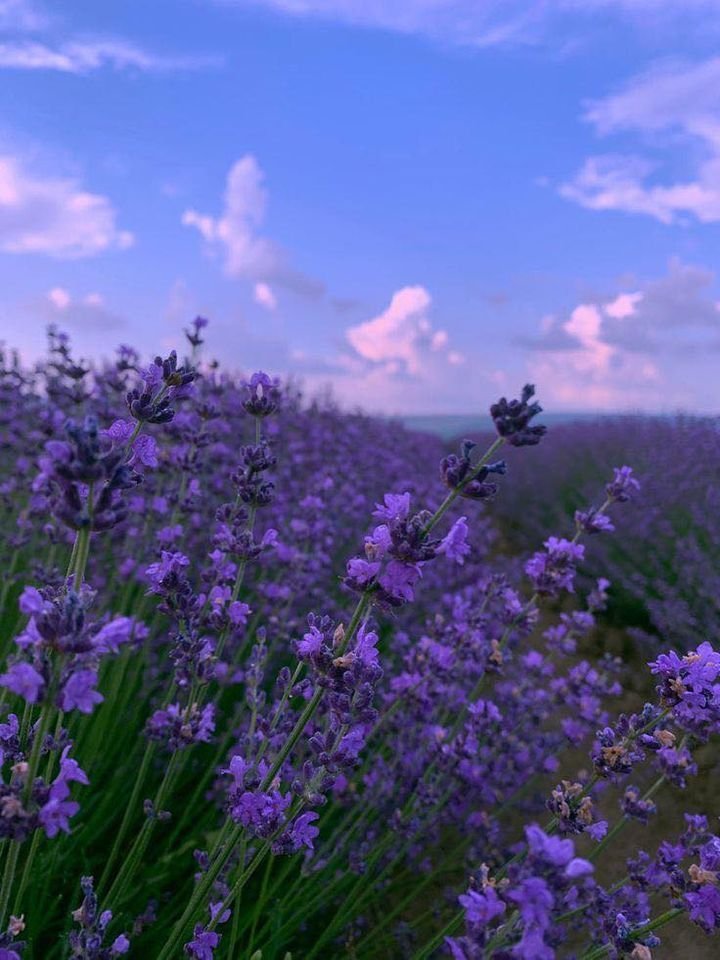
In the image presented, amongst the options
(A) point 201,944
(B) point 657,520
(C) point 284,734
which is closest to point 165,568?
(C) point 284,734

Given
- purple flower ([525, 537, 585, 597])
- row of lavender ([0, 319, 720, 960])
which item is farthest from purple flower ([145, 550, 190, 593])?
purple flower ([525, 537, 585, 597])

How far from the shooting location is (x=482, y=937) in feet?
3.49

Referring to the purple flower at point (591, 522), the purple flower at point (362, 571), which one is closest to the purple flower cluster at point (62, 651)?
the purple flower at point (362, 571)

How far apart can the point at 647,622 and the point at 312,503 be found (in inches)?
152

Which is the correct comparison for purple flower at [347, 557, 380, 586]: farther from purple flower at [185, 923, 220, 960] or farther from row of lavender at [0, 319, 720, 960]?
purple flower at [185, 923, 220, 960]

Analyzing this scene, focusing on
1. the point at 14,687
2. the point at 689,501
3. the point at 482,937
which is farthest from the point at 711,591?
the point at 14,687

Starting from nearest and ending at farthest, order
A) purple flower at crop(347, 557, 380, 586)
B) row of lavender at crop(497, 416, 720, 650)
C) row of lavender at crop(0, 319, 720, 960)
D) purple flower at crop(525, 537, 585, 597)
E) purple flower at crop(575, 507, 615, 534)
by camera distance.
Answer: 1. row of lavender at crop(0, 319, 720, 960)
2. purple flower at crop(347, 557, 380, 586)
3. purple flower at crop(525, 537, 585, 597)
4. purple flower at crop(575, 507, 615, 534)
5. row of lavender at crop(497, 416, 720, 650)

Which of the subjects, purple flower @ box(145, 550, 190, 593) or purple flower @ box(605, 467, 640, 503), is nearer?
purple flower @ box(145, 550, 190, 593)

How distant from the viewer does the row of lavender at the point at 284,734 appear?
1.11m

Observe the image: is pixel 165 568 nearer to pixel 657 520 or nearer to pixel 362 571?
pixel 362 571

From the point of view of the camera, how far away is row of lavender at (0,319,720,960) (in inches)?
43.8

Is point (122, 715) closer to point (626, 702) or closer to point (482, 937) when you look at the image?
point (482, 937)

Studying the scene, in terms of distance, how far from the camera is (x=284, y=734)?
1747 millimetres

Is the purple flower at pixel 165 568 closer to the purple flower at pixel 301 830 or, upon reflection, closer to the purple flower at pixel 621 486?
the purple flower at pixel 301 830
